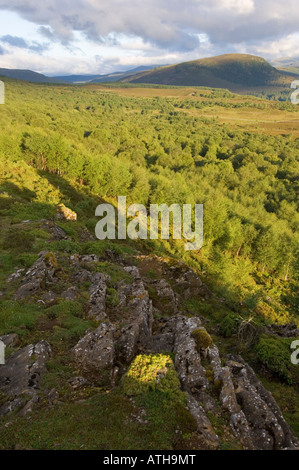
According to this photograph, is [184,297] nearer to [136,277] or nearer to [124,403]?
[136,277]

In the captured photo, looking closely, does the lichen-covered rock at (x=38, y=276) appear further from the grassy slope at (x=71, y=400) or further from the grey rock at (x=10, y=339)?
the grey rock at (x=10, y=339)

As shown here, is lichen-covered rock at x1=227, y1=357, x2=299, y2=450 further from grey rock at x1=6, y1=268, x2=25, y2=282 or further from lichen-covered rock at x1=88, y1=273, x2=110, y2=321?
grey rock at x1=6, y1=268, x2=25, y2=282

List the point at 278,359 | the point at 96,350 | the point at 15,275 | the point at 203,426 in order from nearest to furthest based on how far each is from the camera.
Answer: the point at 203,426, the point at 96,350, the point at 278,359, the point at 15,275

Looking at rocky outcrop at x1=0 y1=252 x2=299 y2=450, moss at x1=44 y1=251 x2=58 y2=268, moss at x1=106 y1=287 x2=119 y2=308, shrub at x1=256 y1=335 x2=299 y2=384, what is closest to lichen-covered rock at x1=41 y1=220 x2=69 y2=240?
moss at x1=44 y1=251 x2=58 y2=268

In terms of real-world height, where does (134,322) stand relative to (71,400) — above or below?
below

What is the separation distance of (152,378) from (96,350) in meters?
3.83

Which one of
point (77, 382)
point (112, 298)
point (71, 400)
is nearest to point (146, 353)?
point (77, 382)

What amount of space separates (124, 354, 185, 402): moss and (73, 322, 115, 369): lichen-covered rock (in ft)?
7.56

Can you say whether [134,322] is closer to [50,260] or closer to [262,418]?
[262,418]

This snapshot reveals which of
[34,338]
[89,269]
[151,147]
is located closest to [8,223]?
[89,269]

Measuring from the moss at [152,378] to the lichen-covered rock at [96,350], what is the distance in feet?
7.56

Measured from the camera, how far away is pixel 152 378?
10.5m

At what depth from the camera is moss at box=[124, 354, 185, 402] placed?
33.0 ft

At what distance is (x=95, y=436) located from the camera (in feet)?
27.8
